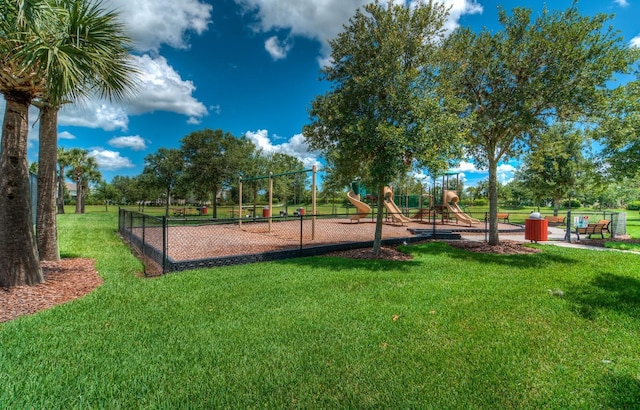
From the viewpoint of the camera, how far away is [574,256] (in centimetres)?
802

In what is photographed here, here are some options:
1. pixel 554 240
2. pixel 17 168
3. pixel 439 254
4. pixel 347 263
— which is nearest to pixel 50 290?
pixel 17 168

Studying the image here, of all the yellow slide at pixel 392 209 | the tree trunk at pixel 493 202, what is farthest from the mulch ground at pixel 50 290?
the yellow slide at pixel 392 209

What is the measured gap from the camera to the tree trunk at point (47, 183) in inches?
258

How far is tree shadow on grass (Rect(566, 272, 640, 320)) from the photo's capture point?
4.24 metres

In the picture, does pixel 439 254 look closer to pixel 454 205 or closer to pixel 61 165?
pixel 454 205

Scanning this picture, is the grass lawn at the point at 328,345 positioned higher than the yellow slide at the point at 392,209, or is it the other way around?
the yellow slide at the point at 392,209

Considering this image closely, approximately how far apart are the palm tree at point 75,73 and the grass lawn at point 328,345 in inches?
108

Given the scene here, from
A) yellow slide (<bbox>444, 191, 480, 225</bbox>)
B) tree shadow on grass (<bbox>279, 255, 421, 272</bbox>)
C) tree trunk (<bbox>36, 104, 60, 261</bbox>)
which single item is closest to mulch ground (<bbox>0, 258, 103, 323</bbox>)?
tree trunk (<bbox>36, 104, 60, 261</bbox>)

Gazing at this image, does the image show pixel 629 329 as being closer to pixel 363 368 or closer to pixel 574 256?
pixel 363 368

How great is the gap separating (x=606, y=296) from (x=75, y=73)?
8997 millimetres

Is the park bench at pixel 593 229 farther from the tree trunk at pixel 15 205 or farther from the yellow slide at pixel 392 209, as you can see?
the tree trunk at pixel 15 205

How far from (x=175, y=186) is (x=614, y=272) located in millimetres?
30545

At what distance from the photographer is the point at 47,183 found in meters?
6.64

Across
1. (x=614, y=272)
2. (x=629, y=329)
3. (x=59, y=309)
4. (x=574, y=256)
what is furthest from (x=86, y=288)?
(x=574, y=256)
